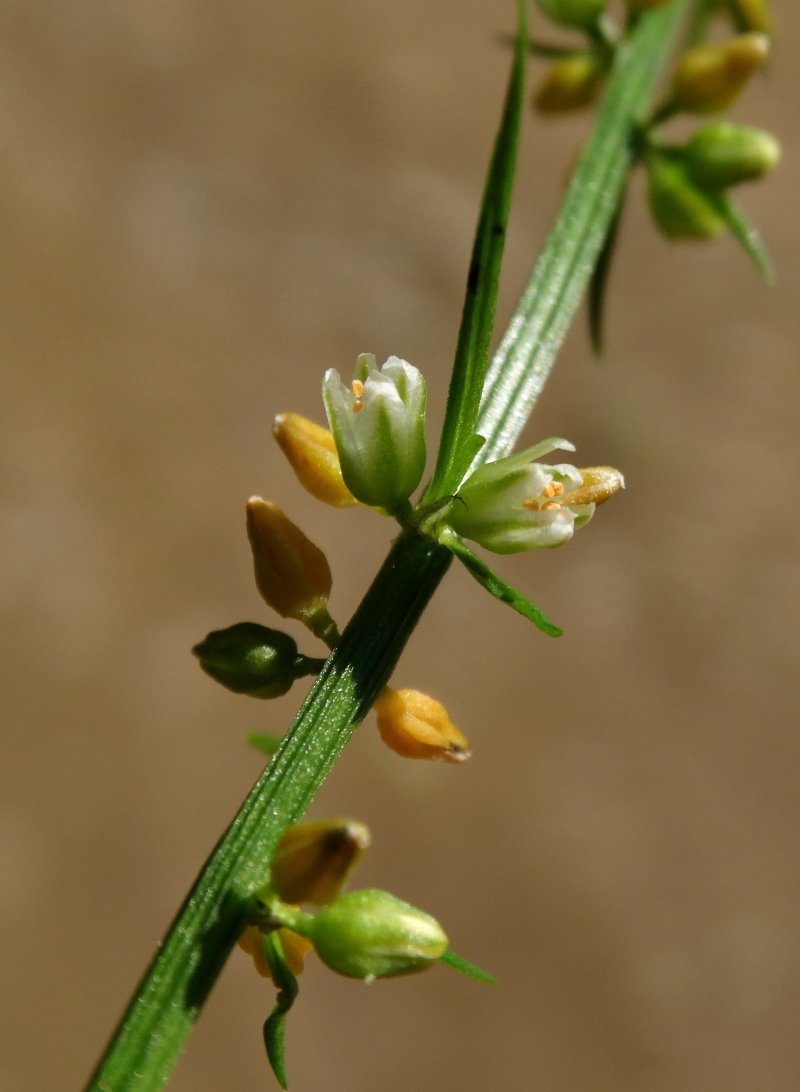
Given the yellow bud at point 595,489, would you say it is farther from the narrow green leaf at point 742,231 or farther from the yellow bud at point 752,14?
the yellow bud at point 752,14

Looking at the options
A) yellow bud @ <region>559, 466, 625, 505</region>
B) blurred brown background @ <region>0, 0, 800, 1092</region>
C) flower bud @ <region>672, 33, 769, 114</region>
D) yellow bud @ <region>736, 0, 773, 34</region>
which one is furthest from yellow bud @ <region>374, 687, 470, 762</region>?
blurred brown background @ <region>0, 0, 800, 1092</region>

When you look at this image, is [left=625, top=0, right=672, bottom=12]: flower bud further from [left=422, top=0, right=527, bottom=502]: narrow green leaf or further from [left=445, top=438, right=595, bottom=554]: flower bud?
[left=445, top=438, right=595, bottom=554]: flower bud

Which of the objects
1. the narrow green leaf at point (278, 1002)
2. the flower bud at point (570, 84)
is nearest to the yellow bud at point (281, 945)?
the narrow green leaf at point (278, 1002)

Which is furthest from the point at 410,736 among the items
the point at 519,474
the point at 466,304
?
the point at 466,304

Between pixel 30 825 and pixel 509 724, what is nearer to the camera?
pixel 30 825

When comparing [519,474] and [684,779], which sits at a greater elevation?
[519,474]

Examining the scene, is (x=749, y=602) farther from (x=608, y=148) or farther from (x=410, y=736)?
(x=410, y=736)
